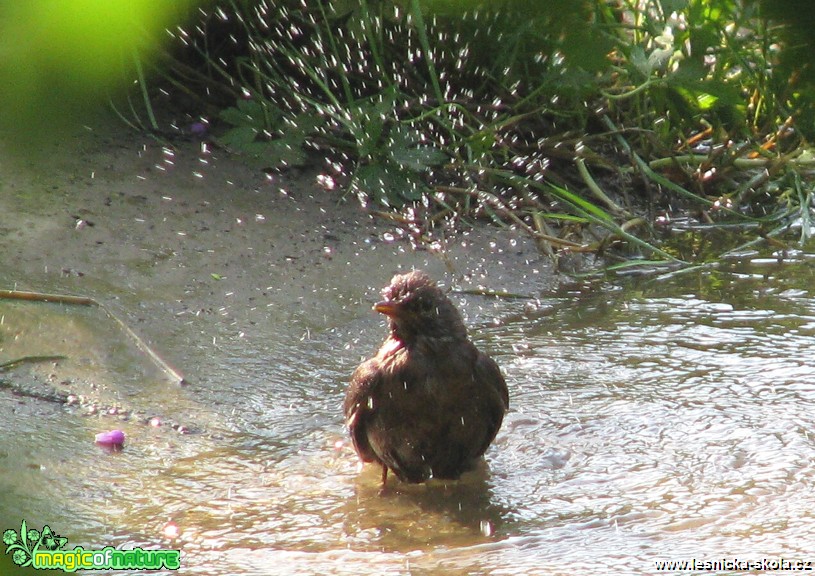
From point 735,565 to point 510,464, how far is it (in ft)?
3.53

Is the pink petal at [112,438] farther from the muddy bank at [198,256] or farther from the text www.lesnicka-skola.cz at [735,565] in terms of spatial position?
the text www.lesnicka-skola.cz at [735,565]

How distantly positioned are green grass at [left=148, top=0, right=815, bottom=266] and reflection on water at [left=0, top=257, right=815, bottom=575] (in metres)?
1.06

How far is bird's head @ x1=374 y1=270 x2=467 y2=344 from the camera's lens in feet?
12.6

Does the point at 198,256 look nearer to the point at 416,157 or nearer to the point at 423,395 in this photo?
the point at 416,157

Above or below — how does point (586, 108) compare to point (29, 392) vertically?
above

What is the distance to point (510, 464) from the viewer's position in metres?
4.01

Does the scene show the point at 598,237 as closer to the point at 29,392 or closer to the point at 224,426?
the point at 224,426

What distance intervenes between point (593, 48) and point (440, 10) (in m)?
0.20

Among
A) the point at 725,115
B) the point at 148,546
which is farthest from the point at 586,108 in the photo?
the point at 148,546

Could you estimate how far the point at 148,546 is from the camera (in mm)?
3186

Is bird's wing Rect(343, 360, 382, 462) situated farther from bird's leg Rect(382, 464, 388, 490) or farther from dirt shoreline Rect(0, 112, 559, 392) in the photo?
dirt shoreline Rect(0, 112, 559, 392)

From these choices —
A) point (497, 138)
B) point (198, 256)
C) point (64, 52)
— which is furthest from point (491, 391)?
point (64, 52)

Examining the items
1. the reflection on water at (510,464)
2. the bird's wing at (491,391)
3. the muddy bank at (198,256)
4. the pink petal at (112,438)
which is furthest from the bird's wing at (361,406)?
the muddy bank at (198,256)

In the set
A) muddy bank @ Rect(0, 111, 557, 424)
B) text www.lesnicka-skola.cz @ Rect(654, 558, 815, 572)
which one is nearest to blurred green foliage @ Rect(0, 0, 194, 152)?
text www.lesnicka-skola.cz @ Rect(654, 558, 815, 572)
